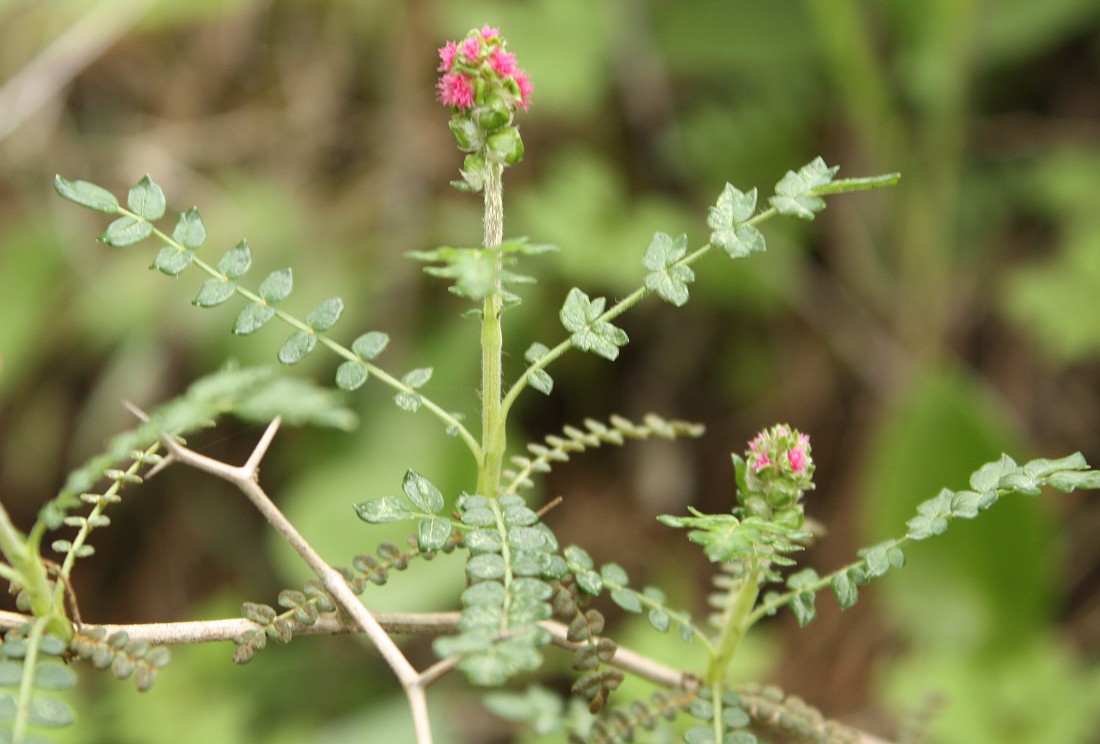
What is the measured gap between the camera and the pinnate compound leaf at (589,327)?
74 centimetres

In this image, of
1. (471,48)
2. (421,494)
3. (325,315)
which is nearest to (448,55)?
(471,48)

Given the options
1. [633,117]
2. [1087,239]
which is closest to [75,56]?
[633,117]

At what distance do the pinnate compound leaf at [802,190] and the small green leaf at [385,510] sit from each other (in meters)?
0.33

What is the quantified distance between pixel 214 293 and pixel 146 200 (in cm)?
9

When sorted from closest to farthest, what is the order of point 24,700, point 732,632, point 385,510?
point 24,700 → point 385,510 → point 732,632

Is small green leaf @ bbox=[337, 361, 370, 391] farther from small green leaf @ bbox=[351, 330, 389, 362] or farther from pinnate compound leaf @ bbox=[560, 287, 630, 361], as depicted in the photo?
pinnate compound leaf @ bbox=[560, 287, 630, 361]

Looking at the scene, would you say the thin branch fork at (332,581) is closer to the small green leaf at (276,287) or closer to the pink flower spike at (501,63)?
the small green leaf at (276,287)

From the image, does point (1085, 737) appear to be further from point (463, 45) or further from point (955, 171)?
point (463, 45)

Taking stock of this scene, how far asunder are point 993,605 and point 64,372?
221cm

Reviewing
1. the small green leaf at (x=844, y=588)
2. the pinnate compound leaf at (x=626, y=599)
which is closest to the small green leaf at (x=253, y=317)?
the pinnate compound leaf at (x=626, y=599)

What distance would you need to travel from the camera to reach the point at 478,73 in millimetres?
721

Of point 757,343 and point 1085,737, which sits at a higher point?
point 757,343

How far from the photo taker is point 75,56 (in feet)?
7.98

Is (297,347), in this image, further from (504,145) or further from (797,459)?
(797,459)
